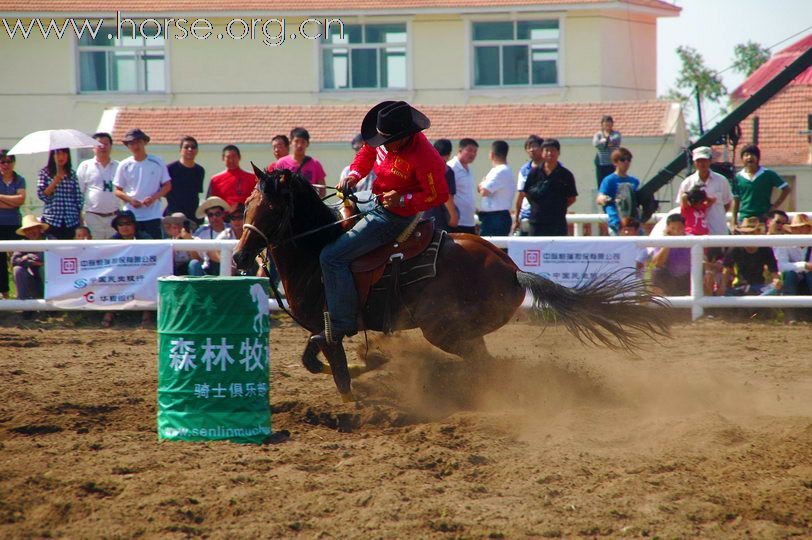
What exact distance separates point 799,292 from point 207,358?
7991 millimetres

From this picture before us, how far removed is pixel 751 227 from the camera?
41.0 feet

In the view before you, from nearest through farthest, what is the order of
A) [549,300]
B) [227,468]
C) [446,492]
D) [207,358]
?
1. [446,492]
2. [227,468]
3. [207,358]
4. [549,300]

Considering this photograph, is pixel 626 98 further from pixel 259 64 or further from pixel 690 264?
pixel 690 264

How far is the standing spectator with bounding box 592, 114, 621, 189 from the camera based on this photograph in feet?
50.8

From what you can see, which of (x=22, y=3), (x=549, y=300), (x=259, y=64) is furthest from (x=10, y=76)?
(x=549, y=300)

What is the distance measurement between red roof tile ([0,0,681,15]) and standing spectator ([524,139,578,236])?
15220mm

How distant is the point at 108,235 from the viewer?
13305mm

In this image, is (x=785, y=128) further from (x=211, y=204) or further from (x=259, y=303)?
(x=259, y=303)

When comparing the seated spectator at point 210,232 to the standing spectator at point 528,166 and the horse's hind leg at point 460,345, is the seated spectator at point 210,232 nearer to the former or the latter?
the standing spectator at point 528,166

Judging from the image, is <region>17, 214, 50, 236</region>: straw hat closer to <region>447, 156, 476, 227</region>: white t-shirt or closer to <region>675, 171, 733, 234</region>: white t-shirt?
<region>447, 156, 476, 227</region>: white t-shirt

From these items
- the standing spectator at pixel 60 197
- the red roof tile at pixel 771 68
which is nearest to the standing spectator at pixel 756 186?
the standing spectator at pixel 60 197

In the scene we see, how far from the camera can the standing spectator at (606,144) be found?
1547cm

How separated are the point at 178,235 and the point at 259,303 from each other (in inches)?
263

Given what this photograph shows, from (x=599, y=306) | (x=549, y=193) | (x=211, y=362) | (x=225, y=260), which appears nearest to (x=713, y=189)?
(x=549, y=193)
